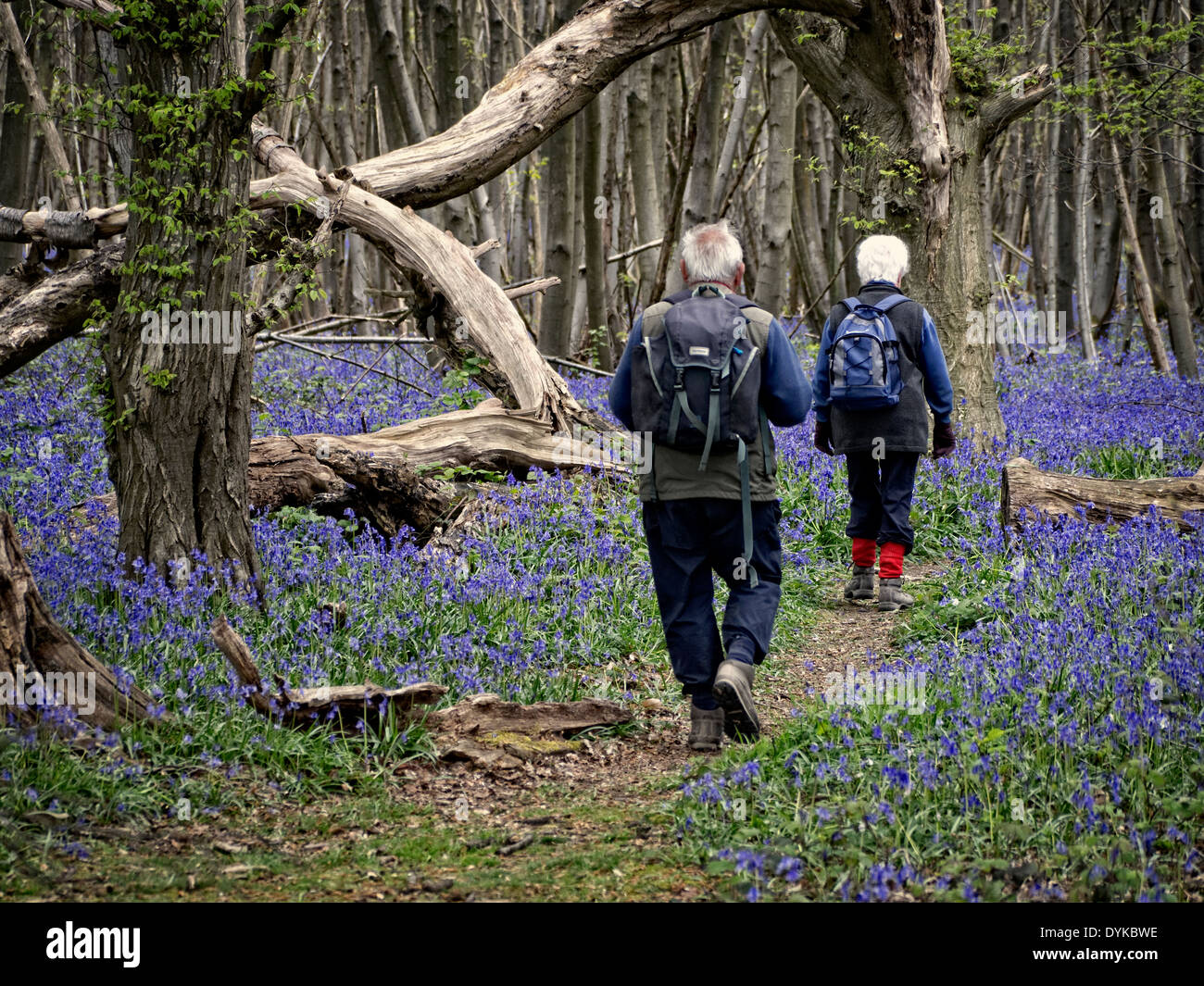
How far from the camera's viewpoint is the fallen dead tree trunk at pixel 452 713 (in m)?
4.59

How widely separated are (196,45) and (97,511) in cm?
324

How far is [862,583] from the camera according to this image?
291 inches

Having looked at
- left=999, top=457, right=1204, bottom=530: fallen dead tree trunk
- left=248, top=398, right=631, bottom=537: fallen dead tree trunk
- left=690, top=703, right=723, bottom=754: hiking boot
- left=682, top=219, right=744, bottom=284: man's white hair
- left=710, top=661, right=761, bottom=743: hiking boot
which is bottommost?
left=690, top=703, right=723, bottom=754: hiking boot

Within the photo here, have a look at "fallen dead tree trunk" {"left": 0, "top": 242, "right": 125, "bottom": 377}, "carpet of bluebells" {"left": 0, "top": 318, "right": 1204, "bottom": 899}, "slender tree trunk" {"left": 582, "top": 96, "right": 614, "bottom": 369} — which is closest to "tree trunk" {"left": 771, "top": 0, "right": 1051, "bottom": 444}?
"carpet of bluebells" {"left": 0, "top": 318, "right": 1204, "bottom": 899}

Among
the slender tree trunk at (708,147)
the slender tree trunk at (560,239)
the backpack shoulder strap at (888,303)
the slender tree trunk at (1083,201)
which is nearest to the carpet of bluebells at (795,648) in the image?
the backpack shoulder strap at (888,303)

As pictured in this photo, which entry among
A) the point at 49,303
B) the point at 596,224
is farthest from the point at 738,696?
the point at 596,224

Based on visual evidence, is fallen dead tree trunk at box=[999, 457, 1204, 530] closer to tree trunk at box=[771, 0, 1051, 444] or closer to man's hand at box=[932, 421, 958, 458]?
man's hand at box=[932, 421, 958, 458]

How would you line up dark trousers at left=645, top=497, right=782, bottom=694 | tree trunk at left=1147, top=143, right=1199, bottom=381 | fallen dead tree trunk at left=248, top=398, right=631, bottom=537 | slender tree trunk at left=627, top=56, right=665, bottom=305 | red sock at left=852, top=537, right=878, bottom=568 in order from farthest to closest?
slender tree trunk at left=627, top=56, right=665, bottom=305, tree trunk at left=1147, top=143, right=1199, bottom=381, fallen dead tree trunk at left=248, top=398, right=631, bottom=537, red sock at left=852, top=537, right=878, bottom=568, dark trousers at left=645, top=497, right=782, bottom=694

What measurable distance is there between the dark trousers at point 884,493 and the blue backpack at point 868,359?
0.47 m

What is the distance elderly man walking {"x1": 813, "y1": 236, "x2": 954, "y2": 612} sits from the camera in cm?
661

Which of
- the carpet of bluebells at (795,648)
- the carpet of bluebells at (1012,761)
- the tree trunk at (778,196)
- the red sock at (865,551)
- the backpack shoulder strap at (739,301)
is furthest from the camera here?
the tree trunk at (778,196)

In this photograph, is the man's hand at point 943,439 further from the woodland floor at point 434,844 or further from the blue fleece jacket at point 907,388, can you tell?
the woodland floor at point 434,844
